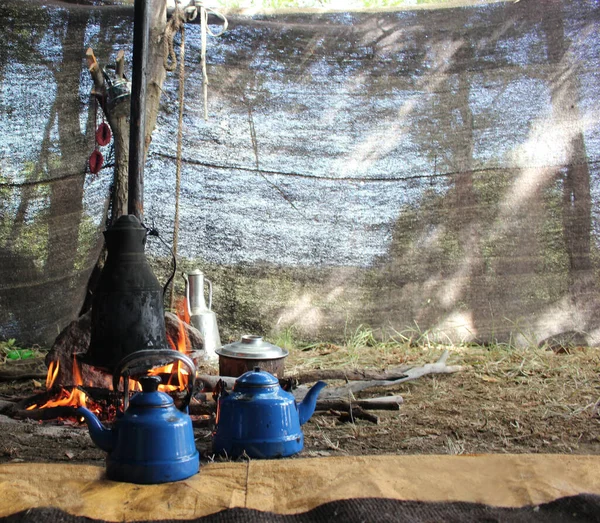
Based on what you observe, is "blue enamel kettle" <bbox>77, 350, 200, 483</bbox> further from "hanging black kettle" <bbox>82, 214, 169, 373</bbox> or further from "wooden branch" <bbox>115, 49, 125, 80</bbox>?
"wooden branch" <bbox>115, 49, 125, 80</bbox>

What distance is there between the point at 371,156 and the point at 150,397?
3250mm

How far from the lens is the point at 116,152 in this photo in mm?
4125

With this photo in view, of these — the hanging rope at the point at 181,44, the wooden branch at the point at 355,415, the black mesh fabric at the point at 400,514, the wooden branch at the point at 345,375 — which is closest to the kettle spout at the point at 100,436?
the black mesh fabric at the point at 400,514

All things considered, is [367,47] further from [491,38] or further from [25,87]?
[25,87]

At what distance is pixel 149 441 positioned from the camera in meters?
1.73

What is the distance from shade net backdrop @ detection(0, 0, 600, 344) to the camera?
14.6 feet

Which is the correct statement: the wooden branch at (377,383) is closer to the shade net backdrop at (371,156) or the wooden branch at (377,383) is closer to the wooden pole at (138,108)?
the shade net backdrop at (371,156)

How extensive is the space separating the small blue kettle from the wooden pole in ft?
4.41

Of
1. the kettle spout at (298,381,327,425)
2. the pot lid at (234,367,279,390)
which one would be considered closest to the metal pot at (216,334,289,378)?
the kettle spout at (298,381,327,425)

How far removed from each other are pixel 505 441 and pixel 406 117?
2957 mm

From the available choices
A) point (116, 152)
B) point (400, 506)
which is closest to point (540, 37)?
point (116, 152)

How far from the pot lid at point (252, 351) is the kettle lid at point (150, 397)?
0.92m

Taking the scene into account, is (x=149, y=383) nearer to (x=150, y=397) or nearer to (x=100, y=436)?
(x=150, y=397)

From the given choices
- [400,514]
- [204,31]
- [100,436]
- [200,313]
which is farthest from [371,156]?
[400,514]
